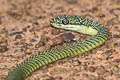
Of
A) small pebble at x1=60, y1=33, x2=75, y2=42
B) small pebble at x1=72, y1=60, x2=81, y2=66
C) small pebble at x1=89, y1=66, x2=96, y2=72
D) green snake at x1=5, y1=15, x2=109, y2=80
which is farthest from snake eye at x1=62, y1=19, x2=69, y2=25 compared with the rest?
small pebble at x1=89, y1=66, x2=96, y2=72

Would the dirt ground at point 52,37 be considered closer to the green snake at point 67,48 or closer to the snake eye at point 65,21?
the green snake at point 67,48

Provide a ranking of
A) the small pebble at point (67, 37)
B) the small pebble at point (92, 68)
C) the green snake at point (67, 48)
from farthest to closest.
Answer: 1. the small pebble at point (67, 37)
2. the small pebble at point (92, 68)
3. the green snake at point (67, 48)

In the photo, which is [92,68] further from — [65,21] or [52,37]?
[52,37]

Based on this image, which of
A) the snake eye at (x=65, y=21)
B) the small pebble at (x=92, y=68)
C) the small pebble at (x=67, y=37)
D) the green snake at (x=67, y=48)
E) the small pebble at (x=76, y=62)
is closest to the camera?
the green snake at (x=67, y=48)

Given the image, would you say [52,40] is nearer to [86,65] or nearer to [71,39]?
[71,39]

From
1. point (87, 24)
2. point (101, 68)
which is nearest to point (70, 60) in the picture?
point (101, 68)

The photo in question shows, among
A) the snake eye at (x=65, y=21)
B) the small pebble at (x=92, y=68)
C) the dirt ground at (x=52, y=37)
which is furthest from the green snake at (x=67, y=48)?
the small pebble at (x=92, y=68)
